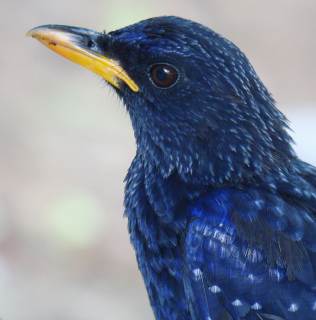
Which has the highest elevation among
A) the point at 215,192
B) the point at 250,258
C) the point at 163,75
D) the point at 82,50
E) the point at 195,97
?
the point at 82,50

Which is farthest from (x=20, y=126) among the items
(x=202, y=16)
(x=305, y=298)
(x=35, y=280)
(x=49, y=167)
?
(x=305, y=298)

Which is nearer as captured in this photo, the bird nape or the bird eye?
the bird nape

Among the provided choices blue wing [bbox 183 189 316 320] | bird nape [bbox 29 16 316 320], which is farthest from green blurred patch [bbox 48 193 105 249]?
blue wing [bbox 183 189 316 320]

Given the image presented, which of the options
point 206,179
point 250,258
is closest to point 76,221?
point 206,179

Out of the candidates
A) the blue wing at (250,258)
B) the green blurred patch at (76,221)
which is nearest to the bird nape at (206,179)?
the blue wing at (250,258)

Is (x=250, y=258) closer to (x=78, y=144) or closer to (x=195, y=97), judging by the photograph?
(x=195, y=97)

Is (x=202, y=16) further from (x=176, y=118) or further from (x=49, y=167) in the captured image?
(x=176, y=118)

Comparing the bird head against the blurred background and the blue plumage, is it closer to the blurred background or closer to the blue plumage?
the blue plumage
